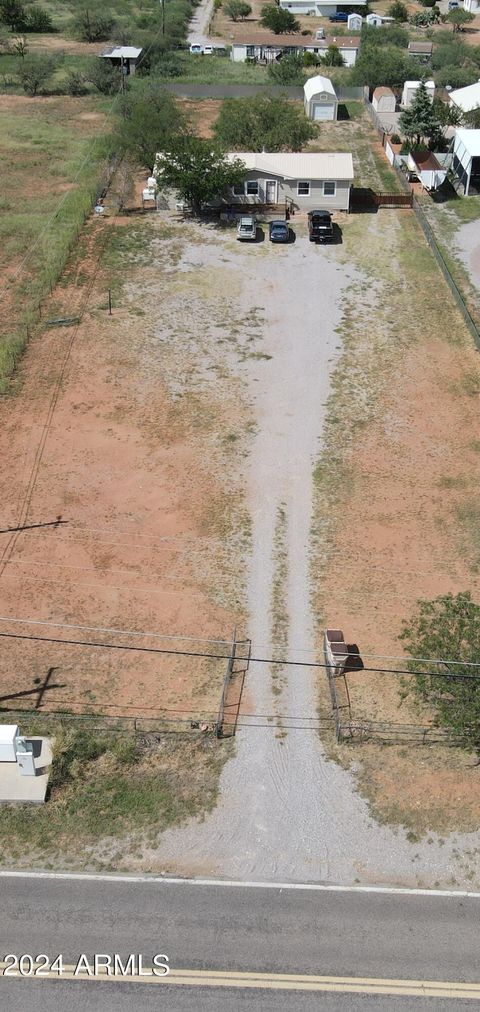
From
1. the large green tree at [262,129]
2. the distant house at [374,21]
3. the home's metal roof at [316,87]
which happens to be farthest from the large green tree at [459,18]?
the large green tree at [262,129]

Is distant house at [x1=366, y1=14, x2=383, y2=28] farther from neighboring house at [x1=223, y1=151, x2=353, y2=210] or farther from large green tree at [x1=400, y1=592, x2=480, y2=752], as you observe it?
large green tree at [x1=400, y1=592, x2=480, y2=752]

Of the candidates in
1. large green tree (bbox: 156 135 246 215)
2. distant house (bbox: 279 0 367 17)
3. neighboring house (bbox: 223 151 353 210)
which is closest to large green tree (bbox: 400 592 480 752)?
large green tree (bbox: 156 135 246 215)

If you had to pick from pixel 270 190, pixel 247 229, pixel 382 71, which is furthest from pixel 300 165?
pixel 382 71

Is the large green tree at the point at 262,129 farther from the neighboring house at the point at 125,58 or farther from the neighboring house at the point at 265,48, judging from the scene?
the neighboring house at the point at 265,48

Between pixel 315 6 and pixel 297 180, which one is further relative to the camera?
pixel 315 6

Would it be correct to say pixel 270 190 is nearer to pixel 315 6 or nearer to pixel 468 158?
pixel 468 158
